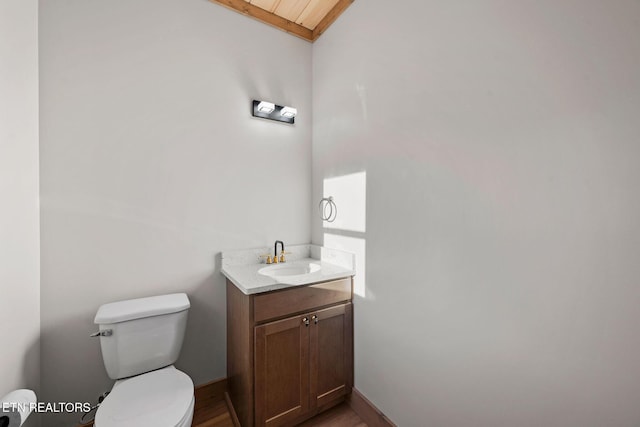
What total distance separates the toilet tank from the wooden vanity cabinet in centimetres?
37

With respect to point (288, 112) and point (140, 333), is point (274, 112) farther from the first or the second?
point (140, 333)

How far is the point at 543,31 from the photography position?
3.19ft

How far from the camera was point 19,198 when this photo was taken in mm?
1257

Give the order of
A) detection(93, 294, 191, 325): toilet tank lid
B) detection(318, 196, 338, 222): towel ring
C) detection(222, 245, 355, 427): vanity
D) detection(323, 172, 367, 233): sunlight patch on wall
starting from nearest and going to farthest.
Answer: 1. detection(93, 294, 191, 325): toilet tank lid
2. detection(222, 245, 355, 427): vanity
3. detection(323, 172, 367, 233): sunlight patch on wall
4. detection(318, 196, 338, 222): towel ring

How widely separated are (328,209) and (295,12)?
1642 millimetres

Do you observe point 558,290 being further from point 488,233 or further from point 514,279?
point 488,233

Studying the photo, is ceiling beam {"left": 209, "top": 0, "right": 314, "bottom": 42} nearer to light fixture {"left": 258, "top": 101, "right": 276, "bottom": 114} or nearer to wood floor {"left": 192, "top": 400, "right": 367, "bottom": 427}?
light fixture {"left": 258, "top": 101, "right": 276, "bottom": 114}

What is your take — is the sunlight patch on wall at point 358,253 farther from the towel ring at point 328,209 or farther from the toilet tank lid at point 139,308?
the toilet tank lid at point 139,308

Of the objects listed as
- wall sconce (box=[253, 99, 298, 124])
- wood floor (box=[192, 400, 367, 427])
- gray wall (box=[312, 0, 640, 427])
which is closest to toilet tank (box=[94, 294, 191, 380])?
wood floor (box=[192, 400, 367, 427])

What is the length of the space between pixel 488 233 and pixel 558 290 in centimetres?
30

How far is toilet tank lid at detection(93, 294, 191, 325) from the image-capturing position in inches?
56.0

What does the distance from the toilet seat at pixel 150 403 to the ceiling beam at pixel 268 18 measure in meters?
2.54

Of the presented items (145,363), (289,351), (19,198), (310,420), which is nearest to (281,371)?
(289,351)

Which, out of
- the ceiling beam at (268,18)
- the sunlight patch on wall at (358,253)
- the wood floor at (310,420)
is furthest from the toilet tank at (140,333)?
the ceiling beam at (268,18)
